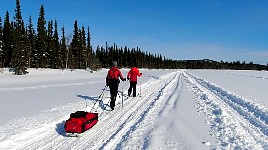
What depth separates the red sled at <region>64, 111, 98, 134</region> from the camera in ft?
22.8

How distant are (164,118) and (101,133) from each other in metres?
2.74

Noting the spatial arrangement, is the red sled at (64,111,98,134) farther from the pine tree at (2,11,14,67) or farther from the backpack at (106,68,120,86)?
the pine tree at (2,11,14,67)

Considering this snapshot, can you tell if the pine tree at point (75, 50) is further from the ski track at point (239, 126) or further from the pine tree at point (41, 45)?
the ski track at point (239, 126)

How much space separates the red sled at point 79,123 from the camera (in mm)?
6945

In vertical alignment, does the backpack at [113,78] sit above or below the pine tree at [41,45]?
below

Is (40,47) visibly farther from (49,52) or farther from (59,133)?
(59,133)

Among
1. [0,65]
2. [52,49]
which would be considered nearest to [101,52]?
[52,49]

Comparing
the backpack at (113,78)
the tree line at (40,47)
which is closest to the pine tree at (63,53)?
the tree line at (40,47)

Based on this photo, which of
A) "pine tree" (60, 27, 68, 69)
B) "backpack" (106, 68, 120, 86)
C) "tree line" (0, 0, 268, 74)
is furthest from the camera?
"pine tree" (60, 27, 68, 69)

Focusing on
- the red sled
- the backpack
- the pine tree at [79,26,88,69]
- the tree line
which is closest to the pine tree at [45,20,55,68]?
the tree line

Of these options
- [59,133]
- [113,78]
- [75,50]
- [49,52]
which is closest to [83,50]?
[75,50]

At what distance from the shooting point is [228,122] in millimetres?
8523

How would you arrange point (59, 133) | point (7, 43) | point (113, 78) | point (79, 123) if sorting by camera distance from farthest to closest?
point (7, 43) < point (113, 78) < point (59, 133) < point (79, 123)

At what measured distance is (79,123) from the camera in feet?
23.2
